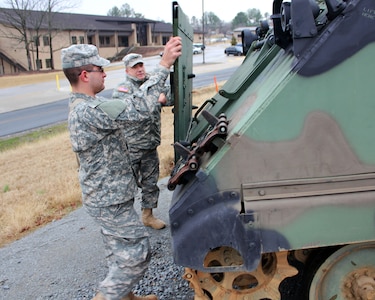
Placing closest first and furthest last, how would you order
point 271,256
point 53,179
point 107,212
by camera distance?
1. point 271,256
2. point 107,212
3. point 53,179

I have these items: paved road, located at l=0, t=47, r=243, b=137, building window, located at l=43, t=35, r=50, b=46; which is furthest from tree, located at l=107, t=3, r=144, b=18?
paved road, located at l=0, t=47, r=243, b=137

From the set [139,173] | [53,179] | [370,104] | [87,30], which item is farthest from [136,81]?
[87,30]

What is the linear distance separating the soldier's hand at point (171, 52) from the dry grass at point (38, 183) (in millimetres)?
3129

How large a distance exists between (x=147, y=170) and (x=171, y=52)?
199 centimetres

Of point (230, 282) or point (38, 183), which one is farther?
point (38, 183)

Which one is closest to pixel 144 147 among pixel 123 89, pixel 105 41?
pixel 123 89

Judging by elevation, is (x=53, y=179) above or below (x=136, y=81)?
below

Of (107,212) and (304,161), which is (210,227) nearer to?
(304,161)

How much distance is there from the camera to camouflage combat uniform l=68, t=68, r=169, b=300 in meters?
2.88

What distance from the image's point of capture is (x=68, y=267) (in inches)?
166

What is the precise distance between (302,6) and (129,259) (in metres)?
1.94

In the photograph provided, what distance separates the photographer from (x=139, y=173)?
15.6 ft

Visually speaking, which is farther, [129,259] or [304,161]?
[129,259]

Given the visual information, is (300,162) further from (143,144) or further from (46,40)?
(46,40)
